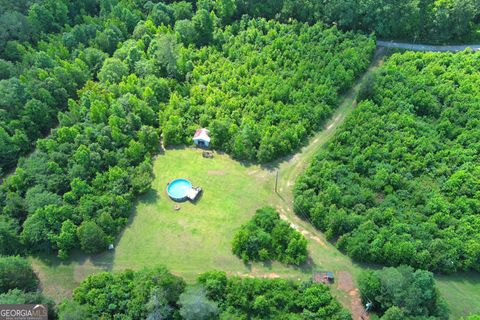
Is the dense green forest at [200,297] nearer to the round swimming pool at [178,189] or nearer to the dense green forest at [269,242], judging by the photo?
the dense green forest at [269,242]

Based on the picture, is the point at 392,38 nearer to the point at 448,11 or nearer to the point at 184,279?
the point at 448,11

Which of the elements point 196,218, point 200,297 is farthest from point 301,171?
point 200,297

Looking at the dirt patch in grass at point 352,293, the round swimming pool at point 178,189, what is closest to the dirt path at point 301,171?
the dirt patch in grass at point 352,293

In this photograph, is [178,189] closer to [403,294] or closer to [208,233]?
[208,233]

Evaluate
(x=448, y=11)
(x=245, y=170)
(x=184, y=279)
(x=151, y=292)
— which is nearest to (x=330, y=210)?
(x=245, y=170)

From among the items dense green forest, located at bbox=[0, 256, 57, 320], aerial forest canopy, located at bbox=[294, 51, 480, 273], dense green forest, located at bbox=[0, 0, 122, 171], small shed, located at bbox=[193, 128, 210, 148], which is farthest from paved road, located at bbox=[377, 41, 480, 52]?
dense green forest, located at bbox=[0, 256, 57, 320]

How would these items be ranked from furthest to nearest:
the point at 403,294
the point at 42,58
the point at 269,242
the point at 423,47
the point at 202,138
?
the point at 423,47, the point at 42,58, the point at 202,138, the point at 269,242, the point at 403,294

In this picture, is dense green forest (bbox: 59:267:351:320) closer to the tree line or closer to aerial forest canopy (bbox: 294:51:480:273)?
aerial forest canopy (bbox: 294:51:480:273)
